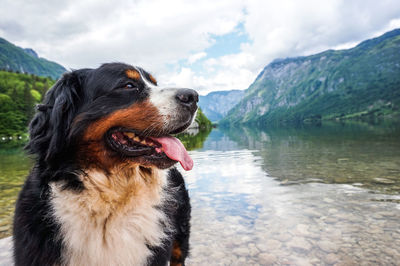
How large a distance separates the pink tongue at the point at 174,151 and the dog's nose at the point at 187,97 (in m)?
0.52

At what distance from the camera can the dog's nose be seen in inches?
135

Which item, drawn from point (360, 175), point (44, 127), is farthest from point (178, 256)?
point (360, 175)

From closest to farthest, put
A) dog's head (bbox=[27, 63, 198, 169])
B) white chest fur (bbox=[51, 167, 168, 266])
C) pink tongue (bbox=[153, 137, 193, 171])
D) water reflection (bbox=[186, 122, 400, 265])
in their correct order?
white chest fur (bbox=[51, 167, 168, 266]) → dog's head (bbox=[27, 63, 198, 169]) → pink tongue (bbox=[153, 137, 193, 171]) → water reflection (bbox=[186, 122, 400, 265])

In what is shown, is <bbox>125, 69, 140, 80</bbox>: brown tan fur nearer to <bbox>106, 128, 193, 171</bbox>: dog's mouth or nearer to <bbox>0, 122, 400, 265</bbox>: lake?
<bbox>106, 128, 193, 171</bbox>: dog's mouth

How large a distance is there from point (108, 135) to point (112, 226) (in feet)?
3.49

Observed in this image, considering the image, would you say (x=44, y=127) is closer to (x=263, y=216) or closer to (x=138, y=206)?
(x=138, y=206)

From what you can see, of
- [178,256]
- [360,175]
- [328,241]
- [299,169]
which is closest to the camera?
[178,256]

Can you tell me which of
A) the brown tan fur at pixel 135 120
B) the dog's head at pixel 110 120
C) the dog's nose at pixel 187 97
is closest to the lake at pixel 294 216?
the dog's head at pixel 110 120

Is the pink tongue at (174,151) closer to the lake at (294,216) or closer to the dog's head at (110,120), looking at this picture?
the dog's head at (110,120)

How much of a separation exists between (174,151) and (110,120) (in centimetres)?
88

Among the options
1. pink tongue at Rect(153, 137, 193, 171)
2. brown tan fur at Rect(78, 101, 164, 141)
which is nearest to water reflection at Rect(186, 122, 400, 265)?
pink tongue at Rect(153, 137, 193, 171)

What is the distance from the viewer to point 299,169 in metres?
14.1

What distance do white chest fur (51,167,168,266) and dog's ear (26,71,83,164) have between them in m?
0.42

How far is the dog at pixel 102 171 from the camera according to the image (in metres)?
2.88
